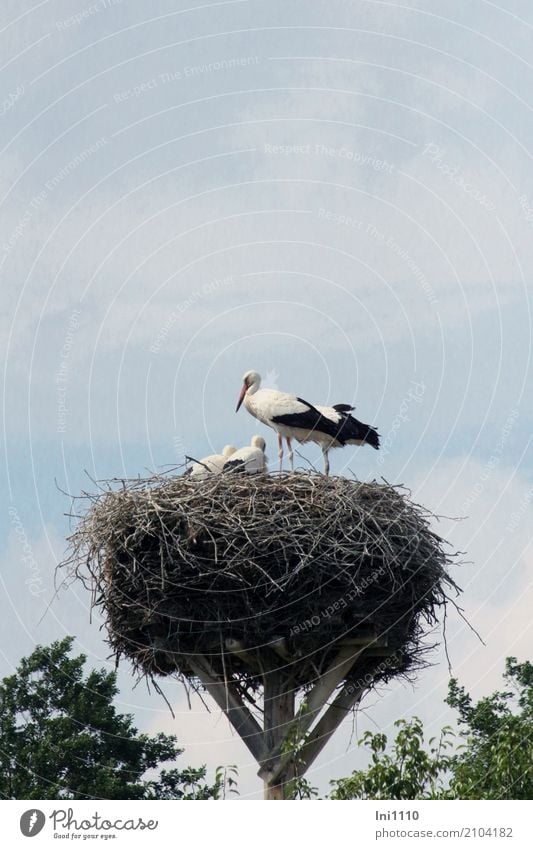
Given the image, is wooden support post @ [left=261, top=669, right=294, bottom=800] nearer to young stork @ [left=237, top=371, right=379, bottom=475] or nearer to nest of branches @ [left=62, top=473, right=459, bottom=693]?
nest of branches @ [left=62, top=473, right=459, bottom=693]

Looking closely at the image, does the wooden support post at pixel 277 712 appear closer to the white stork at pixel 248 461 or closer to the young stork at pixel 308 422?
the white stork at pixel 248 461

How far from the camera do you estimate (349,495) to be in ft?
48.5

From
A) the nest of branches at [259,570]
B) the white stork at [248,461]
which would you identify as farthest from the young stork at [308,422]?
the nest of branches at [259,570]

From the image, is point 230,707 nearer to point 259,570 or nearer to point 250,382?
point 259,570

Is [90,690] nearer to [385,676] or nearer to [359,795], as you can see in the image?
[385,676]

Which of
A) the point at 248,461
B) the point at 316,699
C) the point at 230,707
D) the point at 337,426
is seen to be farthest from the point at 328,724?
the point at 337,426

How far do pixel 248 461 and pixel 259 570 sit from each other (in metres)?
2.08

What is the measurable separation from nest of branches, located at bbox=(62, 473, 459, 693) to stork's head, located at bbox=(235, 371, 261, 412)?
3163 mm

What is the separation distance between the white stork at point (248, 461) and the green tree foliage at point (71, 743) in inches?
259

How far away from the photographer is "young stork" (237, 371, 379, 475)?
681 inches

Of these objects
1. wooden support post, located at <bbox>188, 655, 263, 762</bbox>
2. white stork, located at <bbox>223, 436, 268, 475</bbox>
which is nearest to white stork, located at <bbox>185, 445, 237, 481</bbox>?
white stork, located at <bbox>223, 436, 268, 475</bbox>
